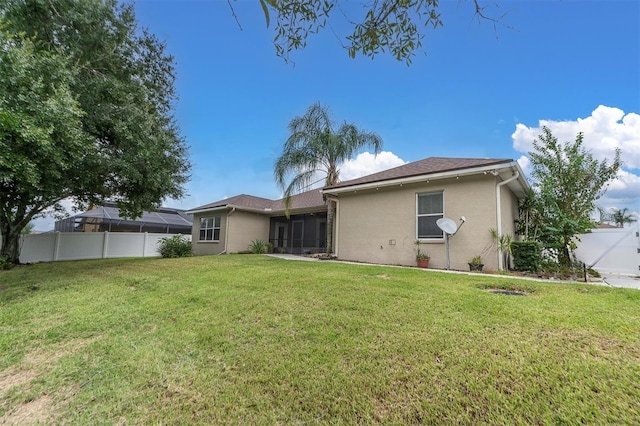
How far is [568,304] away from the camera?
4332mm

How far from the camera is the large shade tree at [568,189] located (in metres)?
8.25

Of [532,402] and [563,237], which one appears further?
[563,237]

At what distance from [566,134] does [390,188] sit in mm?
5532

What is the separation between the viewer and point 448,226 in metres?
8.69

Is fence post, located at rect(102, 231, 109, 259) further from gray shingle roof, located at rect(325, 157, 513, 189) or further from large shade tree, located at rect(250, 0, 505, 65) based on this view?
large shade tree, located at rect(250, 0, 505, 65)

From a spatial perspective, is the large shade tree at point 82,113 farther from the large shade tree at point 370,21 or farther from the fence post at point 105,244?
the large shade tree at point 370,21

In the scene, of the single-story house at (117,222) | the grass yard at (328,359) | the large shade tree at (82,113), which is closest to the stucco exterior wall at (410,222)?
the grass yard at (328,359)

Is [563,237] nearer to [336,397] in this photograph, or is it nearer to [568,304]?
[568,304]

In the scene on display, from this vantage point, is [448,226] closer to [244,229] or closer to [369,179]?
[369,179]

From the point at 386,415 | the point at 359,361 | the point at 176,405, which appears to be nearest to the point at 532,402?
the point at 386,415

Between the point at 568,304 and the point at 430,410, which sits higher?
the point at 568,304

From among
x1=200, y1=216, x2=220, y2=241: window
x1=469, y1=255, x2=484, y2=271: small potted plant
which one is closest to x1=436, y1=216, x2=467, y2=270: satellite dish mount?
x1=469, y1=255, x2=484, y2=271: small potted plant

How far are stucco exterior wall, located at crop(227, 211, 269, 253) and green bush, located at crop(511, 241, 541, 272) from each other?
13773 millimetres

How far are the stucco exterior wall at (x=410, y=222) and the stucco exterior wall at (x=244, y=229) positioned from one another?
302 inches
